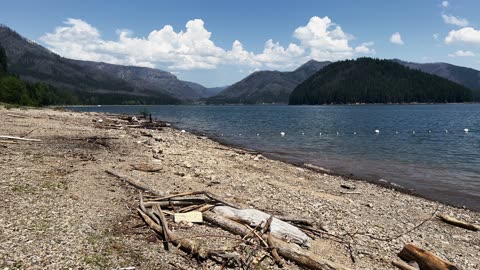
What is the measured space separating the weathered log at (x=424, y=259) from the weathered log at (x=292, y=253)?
125 inches

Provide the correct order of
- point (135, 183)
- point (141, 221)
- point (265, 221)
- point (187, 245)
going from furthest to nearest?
point (135, 183) < point (265, 221) < point (141, 221) < point (187, 245)

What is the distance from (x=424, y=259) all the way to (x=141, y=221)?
9.58 m

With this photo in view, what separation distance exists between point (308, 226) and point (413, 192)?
1477cm

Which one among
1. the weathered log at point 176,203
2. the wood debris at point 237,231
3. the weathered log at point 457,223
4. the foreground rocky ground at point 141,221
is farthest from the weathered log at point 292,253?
the weathered log at point 457,223

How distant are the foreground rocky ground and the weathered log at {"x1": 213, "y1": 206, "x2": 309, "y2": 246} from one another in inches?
24.7

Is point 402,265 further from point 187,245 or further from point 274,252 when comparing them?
point 187,245

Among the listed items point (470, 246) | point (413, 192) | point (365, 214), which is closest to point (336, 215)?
point (365, 214)

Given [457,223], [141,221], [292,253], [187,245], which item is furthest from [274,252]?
[457,223]

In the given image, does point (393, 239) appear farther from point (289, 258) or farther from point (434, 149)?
point (434, 149)

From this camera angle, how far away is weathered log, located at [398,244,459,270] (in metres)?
10.8

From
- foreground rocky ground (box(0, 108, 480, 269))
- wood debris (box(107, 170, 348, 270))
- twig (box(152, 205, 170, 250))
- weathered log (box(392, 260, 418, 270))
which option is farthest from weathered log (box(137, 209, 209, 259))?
weathered log (box(392, 260, 418, 270))

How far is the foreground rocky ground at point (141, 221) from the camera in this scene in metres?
9.87

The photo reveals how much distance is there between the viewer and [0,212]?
11742 mm

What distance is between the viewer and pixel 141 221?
40.6ft
